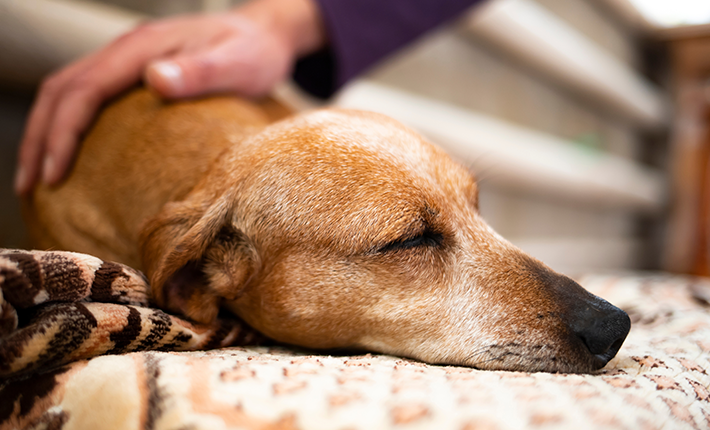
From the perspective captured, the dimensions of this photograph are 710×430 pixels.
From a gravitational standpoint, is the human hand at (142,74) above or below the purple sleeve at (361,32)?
below

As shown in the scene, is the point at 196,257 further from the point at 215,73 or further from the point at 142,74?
the point at 142,74

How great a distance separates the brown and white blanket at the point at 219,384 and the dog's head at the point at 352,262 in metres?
0.13

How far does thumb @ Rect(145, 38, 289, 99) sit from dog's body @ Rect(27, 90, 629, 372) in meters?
0.34

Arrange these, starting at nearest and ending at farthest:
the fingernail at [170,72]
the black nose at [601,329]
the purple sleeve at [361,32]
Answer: the black nose at [601,329]
the fingernail at [170,72]
the purple sleeve at [361,32]

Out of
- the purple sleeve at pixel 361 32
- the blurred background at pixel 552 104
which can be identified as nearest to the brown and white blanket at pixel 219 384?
the blurred background at pixel 552 104

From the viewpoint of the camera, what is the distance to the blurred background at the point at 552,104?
1573 millimetres

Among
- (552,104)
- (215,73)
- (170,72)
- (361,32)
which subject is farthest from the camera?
(552,104)

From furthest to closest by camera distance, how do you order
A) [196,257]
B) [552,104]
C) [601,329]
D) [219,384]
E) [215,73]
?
[552,104], [215,73], [196,257], [601,329], [219,384]

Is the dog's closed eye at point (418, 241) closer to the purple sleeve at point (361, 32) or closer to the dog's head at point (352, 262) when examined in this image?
the dog's head at point (352, 262)

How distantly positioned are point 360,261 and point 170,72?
0.76m

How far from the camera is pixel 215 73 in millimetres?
1369

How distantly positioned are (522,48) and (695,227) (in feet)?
10.2

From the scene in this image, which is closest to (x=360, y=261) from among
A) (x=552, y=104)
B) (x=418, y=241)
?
(x=418, y=241)

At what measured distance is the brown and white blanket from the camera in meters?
0.51
